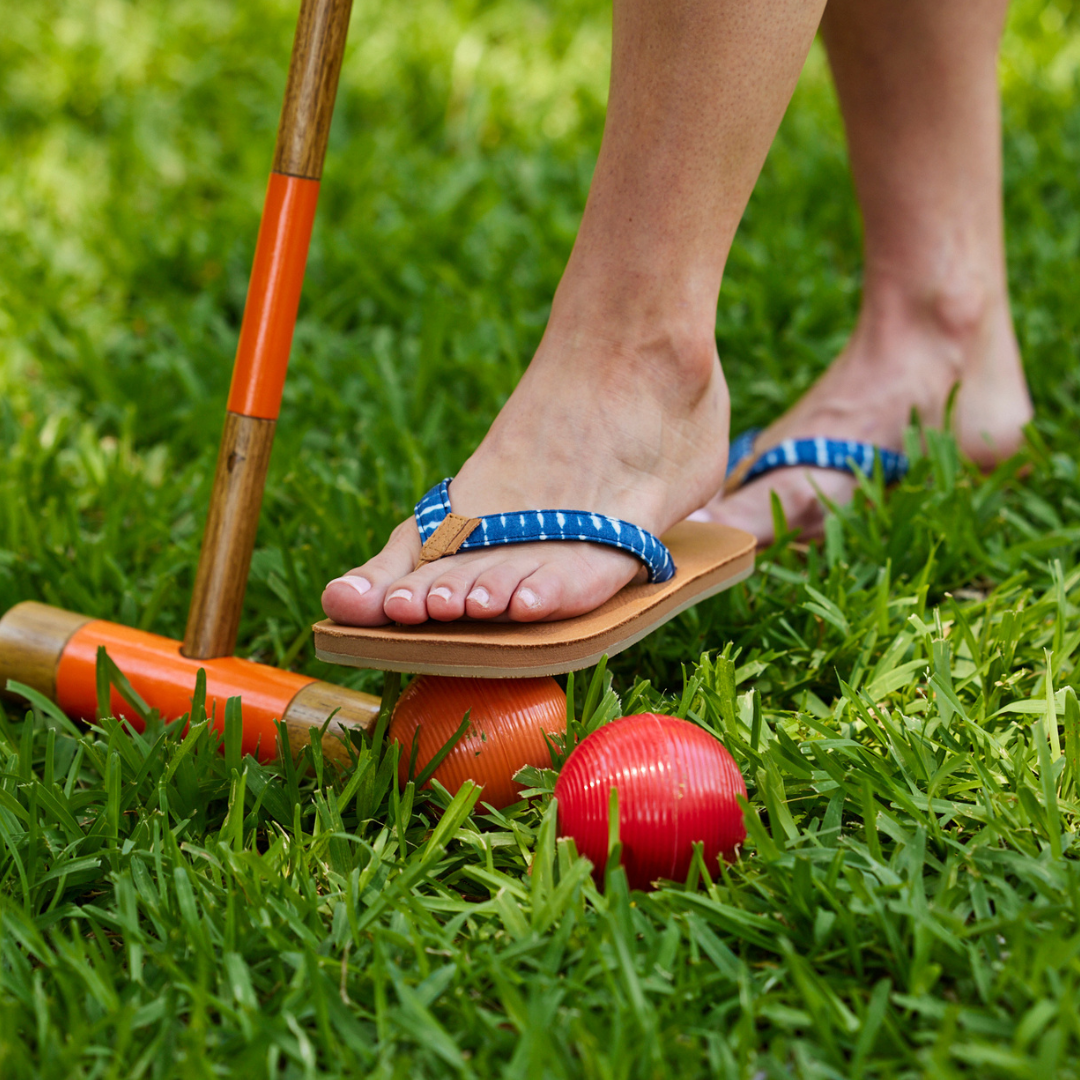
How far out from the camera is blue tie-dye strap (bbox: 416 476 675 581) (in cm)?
146

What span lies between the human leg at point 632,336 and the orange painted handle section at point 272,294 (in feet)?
0.91

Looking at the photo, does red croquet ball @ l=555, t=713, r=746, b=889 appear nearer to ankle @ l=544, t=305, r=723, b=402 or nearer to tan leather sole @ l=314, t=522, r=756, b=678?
tan leather sole @ l=314, t=522, r=756, b=678

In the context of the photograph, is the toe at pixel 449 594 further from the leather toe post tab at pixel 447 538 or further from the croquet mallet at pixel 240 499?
the croquet mallet at pixel 240 499

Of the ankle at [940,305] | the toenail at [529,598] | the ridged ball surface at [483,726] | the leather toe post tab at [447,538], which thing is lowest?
the ridged ball surface at [483,726]

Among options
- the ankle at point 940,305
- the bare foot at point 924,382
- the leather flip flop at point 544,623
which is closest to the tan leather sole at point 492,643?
the leather flip flop at point 544,623

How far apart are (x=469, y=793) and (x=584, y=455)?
48 centimetres

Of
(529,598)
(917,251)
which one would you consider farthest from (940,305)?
(529,598)

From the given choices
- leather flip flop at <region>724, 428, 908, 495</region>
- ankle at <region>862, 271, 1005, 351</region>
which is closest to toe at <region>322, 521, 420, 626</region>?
leather flip flop at <region>724, 428, 908, 495</region>

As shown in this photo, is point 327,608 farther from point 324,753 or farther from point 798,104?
point 798,104

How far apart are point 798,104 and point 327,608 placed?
3130mm

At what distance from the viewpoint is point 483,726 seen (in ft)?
4.41

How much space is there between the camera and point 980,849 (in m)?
1.16

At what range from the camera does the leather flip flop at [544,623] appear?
1322 millimetres

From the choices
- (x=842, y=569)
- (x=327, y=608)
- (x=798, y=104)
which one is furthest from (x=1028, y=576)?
(x=798, y=104)
